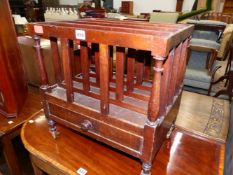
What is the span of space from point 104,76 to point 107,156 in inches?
15.2

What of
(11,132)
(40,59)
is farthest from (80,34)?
(11,132)

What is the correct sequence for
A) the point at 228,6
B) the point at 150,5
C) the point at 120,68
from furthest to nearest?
the point at 150,5 < the point at 228,6 < the point at 120,68

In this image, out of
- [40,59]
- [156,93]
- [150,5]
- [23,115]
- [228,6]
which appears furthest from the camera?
[150,5]

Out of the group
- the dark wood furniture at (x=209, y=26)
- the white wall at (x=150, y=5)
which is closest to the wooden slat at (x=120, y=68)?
the dark wood furniture at (x=209, y=26)

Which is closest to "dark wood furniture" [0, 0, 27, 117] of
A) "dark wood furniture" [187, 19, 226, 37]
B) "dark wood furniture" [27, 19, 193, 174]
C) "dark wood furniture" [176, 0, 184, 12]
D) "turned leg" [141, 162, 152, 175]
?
"dark wood furniture" [27, 19, 193, 174]

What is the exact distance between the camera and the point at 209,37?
94.0 inches

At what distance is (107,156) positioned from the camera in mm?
822

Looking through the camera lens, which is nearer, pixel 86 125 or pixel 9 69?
pixel 86 125

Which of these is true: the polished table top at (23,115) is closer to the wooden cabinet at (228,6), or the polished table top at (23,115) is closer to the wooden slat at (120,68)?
the wooden slat at (120,68)

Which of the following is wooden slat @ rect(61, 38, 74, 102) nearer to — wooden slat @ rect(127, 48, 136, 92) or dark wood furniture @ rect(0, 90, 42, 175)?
wooden slat @ rect(127, 48, 136, 92)

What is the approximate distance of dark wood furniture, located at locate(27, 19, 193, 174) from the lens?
0.54m

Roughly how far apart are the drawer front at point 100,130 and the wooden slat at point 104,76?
0.07 metres

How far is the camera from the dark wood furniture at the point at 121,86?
538 mm

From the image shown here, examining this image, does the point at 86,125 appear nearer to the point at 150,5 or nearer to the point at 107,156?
the point at 107,156
